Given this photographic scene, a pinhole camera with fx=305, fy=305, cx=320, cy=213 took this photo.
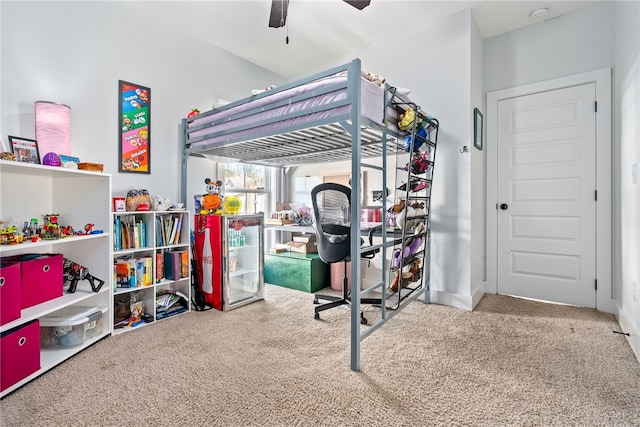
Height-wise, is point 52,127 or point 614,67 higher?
point 614,67

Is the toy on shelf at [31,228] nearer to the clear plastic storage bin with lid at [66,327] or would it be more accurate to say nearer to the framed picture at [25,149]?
the framed picture at [25,149]

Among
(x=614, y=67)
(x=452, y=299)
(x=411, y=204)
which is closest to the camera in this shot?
(x=411, y=204)

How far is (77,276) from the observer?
2.16 meters

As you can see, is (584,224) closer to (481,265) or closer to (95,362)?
(481,265)

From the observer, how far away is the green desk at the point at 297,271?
3414mm

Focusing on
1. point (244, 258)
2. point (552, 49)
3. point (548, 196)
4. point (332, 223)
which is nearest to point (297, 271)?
point (244, 258)

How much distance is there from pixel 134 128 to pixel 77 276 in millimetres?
1348

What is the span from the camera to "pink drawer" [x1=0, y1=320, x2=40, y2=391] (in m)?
1.53

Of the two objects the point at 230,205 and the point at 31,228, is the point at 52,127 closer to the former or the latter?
the point at 31,228

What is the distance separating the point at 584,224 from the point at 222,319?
3381mm

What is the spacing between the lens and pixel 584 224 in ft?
9.26

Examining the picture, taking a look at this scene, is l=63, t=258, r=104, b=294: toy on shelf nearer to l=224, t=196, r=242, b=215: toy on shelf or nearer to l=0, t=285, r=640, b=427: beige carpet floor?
l=0, t=285, r=640, b=427: beige carpet floor

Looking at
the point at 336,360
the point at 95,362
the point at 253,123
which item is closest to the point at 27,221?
the point at 95,362

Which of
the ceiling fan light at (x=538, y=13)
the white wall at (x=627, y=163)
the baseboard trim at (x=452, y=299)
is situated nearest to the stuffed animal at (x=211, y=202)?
the baseboard trim at (x=452, y=299)
